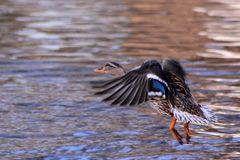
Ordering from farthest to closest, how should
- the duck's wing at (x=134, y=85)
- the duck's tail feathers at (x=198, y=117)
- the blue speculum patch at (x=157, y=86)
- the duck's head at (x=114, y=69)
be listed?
the duck's head at (x=114, y=69)
the duck's tail feathers at (x=198, y=117)
the blue speculum patch at (x=157, y=86)
the duck's wing at (x=134, y=85)

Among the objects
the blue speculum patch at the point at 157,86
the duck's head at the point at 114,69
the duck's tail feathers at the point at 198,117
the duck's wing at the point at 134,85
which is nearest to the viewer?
the duck's wing at the point at 134,85

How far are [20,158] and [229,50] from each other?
7.85 metres

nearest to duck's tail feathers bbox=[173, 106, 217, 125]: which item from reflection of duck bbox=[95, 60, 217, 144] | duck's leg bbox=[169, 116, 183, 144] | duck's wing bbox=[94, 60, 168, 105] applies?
reflection of duck bbox=[95, 60, 217, 144]

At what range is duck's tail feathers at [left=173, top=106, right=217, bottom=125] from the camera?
802cm

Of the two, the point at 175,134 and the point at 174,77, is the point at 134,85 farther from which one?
the point at 175,134

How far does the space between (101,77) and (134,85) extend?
4.59 m

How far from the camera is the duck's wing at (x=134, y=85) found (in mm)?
7285

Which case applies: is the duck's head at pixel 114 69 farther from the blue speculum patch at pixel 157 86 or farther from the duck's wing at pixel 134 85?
the duck's wing at pixel 134 85

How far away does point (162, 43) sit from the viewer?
15570 mm

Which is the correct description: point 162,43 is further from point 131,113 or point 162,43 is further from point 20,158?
point 20,158

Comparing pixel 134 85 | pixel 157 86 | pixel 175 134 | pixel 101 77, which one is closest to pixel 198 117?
pixel 175 134

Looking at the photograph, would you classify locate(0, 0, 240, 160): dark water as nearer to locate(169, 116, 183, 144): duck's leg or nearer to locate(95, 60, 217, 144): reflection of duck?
locate(169, 116, 183, 144): duck's leg

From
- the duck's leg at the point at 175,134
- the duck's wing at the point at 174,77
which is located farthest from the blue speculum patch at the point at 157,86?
the duck's leg at the point at 175,134

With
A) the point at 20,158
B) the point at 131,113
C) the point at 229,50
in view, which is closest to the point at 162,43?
the point at 229,50
